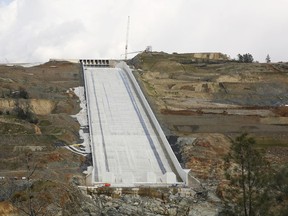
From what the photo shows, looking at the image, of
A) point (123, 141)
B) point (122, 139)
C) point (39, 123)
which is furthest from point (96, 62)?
point (123, 141)

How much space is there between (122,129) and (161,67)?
23.0 meters

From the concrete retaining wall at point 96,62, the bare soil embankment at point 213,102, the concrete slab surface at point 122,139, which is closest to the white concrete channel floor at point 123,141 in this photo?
the concrete slab surface at point 122,139

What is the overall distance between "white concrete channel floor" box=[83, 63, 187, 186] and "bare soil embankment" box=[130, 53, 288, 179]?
151 cm

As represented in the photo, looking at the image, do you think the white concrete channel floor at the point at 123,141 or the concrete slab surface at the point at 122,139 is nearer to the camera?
the white concrete channel floor at the point at 123,141

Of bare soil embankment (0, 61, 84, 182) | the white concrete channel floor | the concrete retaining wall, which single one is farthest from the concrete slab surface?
the concrete retaining wall

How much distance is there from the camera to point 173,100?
46469 mm

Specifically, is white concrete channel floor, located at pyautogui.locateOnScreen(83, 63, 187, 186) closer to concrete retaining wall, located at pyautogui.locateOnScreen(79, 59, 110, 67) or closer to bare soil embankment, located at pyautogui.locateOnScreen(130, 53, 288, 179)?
bare soil embankment, located at pyautogui.locateOnScreen(130, 53, 288, 179)

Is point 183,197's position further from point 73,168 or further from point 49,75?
point 49,75

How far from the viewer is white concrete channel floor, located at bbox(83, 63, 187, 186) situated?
3114 centimetres

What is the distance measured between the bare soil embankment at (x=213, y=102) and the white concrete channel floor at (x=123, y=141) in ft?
4.95

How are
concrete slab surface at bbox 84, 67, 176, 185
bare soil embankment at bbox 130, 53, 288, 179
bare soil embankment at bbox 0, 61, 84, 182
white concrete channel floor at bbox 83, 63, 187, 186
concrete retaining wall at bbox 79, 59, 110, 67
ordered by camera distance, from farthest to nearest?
1. concrete retaining wall at bbox 79, 59, 110, 67
2. bare soil embankment at bbox 130, 53, 288, 179
3. concrete slab surface at bbox 84, 67, 176, 185
4. white concrete channel floor at bbox 83, 63, 187, 186
5. bare soil embankment at bbox 0, 61, 84, 182

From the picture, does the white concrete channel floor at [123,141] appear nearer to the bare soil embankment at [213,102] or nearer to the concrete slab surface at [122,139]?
the concrete slab surface at [122,139]

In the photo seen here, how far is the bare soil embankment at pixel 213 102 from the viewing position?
1331 inches

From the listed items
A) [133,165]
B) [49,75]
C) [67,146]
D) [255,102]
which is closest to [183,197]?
[133,165]
